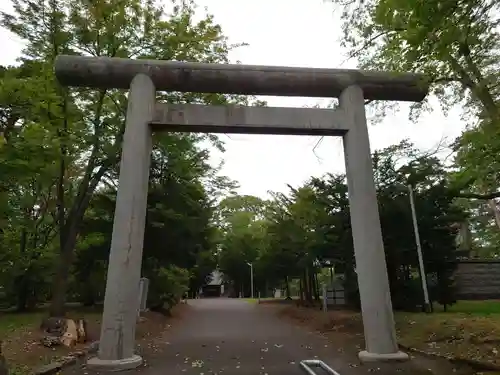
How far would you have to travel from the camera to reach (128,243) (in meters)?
6.95

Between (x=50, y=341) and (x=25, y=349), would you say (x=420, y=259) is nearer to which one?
(x=50, y=341)

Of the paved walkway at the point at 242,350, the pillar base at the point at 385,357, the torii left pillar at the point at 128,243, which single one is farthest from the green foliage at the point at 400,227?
the torii left pillar at the point at 128,243

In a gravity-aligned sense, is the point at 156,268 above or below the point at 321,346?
above

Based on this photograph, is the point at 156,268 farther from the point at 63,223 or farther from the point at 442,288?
the point at 442,288

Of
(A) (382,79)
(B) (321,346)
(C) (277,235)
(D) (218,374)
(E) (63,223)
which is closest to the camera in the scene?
(D) (218,374)

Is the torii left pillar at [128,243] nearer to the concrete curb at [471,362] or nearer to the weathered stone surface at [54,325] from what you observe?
the weathered stone surface at [54,325]

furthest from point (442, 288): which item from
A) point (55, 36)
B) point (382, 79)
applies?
point (55, 36)

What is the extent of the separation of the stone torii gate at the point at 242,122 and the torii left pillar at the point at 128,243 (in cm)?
2

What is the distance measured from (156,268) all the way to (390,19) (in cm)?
1337

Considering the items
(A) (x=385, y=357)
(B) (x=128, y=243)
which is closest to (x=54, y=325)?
(B) (x=128, y=243)

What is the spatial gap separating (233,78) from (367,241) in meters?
4.18

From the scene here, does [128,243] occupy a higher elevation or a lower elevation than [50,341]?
higher

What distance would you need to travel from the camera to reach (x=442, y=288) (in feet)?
41.4

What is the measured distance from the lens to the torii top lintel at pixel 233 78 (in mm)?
7676
